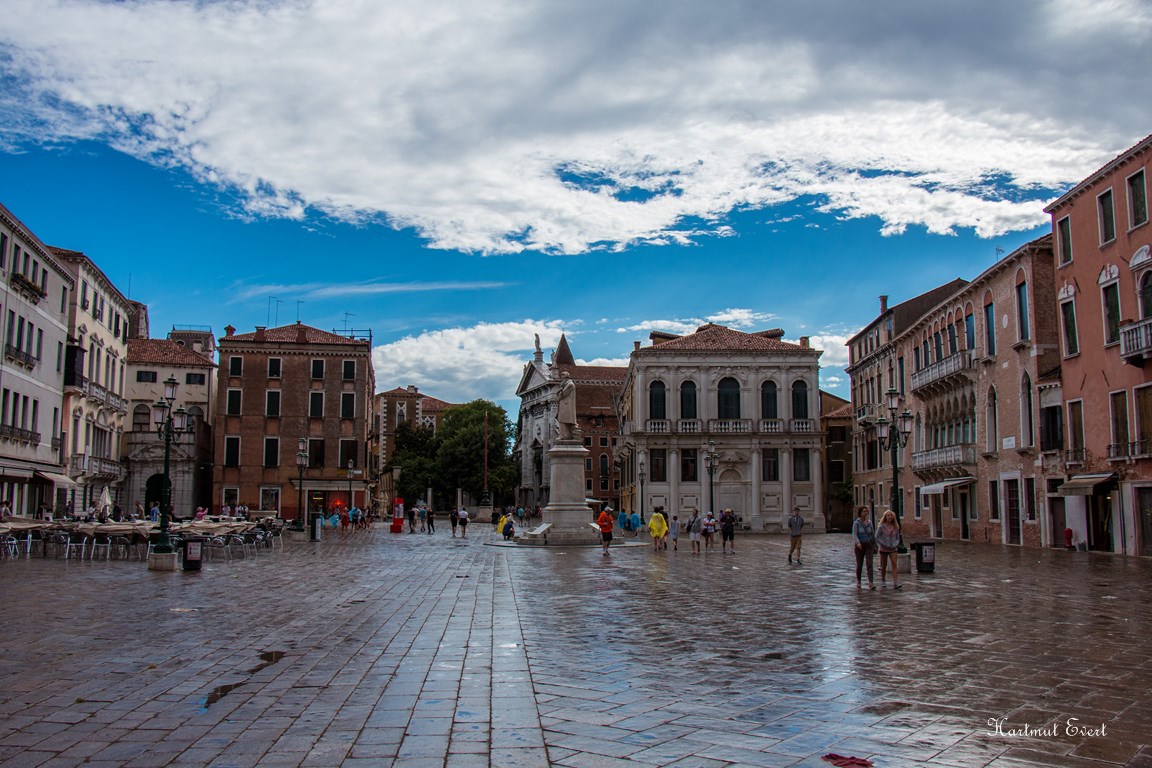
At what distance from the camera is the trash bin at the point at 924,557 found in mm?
20359

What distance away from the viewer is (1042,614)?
12.5 metres

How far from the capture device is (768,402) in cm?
6250

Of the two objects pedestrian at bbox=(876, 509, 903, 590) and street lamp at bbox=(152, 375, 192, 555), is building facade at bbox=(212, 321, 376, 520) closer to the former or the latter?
street lamp at bbox=(152, 375, 192, 555)

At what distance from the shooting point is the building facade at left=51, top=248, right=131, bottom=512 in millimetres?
41438

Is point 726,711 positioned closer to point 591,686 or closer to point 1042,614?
point 591,686

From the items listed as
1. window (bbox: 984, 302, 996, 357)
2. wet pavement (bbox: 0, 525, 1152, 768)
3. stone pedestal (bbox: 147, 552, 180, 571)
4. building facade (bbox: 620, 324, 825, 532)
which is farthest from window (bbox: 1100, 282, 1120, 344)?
building facade (bbox: 620, 324, 825, 532)

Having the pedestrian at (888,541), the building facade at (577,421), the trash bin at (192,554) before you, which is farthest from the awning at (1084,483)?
the building facade at (577,421)

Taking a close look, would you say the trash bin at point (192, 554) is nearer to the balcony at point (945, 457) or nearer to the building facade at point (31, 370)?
the building facade at point (31, 370)

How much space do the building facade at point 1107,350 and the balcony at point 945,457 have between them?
28.5 ft

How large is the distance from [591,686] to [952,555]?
972 inches

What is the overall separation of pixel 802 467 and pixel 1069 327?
1214 inches

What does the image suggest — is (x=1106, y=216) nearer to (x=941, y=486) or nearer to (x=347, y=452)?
(x=941, y=486)

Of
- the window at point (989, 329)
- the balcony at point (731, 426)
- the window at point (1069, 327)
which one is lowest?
the balcony at point (731, 426)

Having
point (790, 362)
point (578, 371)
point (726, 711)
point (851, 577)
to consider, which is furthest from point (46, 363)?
point (578, 371)
